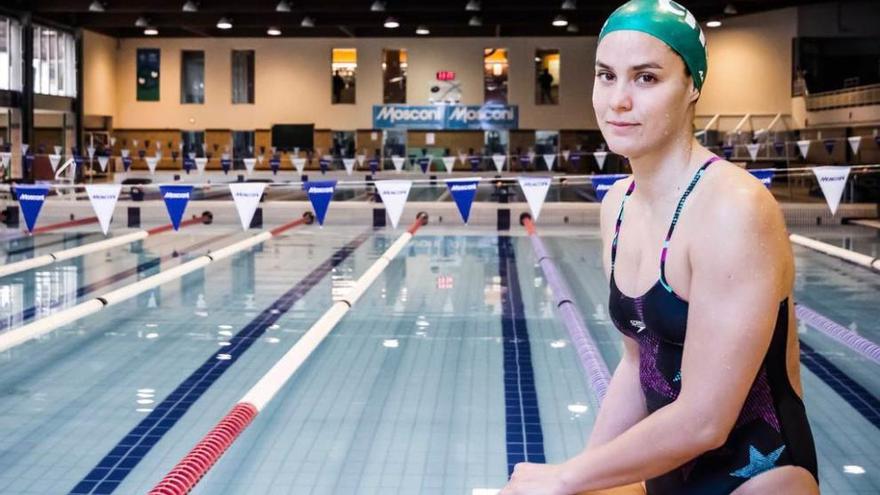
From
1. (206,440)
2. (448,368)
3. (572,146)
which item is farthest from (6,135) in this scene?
(206,440)

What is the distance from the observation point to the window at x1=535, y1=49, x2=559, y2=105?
28250 millimetres

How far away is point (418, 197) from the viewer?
20.7 m

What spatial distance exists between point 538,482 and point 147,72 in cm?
2864

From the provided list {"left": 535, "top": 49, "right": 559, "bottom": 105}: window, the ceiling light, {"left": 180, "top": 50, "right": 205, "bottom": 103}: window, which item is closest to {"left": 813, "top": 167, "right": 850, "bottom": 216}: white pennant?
the ceiling light

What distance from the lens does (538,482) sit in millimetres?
1182

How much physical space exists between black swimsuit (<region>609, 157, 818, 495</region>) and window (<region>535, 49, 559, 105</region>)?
90.1ft

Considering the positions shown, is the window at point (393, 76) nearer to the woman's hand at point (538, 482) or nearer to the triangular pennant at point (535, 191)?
the triangular pennant at point (535, 191)

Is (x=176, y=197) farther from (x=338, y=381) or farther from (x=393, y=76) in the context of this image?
(x=393, y=76)

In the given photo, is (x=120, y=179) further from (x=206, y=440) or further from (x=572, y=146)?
(x=206, y=440)

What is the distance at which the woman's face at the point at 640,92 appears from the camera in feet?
3.92

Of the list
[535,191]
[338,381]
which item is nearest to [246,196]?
Answer: [535,191]

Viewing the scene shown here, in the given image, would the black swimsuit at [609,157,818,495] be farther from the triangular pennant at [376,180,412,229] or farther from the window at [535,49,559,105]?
the window at [535,49,559,105]

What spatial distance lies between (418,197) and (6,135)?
958 cm

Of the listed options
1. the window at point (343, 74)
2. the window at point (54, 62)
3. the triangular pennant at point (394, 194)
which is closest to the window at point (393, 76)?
the window at point (343, 74)
